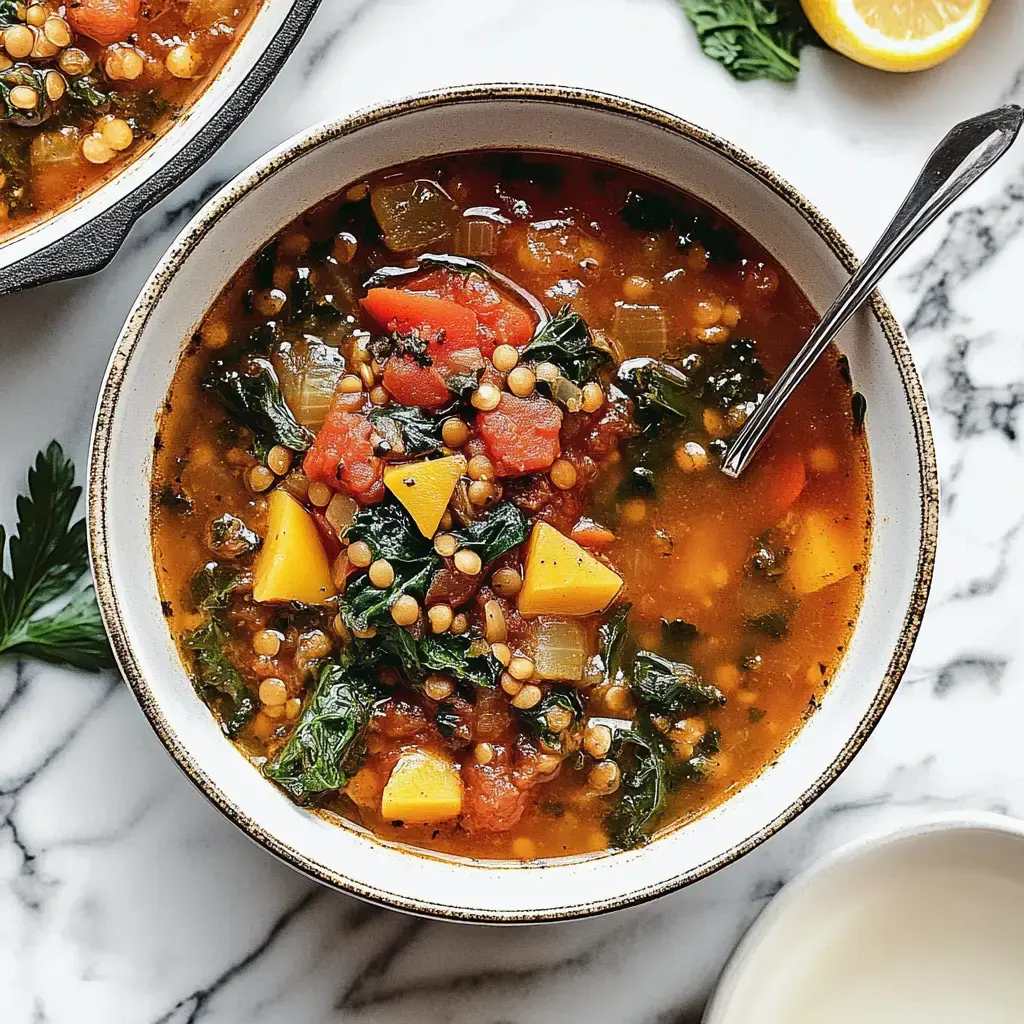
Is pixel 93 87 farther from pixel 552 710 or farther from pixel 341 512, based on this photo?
pixel 552 710

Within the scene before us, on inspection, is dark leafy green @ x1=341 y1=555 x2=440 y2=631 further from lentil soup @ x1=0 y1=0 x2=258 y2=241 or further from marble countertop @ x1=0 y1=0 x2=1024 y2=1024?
lentil soup @ x1=0 y1=0 x2=258 y2=241

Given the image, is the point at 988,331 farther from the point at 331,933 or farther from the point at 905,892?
the point at 331,933

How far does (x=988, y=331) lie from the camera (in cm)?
346

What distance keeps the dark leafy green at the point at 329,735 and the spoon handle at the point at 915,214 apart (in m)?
1.17

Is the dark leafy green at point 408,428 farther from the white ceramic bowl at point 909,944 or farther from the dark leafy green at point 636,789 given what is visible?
the white ceramic bowl at point 909,944

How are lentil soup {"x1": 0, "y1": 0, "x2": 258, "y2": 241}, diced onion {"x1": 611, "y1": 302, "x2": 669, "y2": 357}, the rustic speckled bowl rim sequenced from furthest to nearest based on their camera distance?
lentil soup {"x1": 0, "y1": 0, "x2": 258, "y2": 241} < diced onion {"x1": 611, "y1": 302, "x2": 669, "y2": 357} < the rustic speckled bowl rim

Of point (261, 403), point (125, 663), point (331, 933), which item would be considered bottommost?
point (331, 933)

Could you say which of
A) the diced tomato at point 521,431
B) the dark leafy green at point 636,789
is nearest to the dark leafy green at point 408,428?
the diced tomato at point 521,431

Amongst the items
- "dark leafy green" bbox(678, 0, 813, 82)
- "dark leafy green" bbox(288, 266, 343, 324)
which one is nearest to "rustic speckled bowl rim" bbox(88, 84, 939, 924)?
"dark leafy green" bbox(288, 266, 343, 324)

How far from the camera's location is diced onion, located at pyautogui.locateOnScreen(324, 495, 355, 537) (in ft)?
10.0

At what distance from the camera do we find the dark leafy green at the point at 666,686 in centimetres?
312

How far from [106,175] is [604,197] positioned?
1.31 m

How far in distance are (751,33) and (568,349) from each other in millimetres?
1109

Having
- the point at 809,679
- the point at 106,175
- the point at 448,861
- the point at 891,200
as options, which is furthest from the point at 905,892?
the point at 106,175
